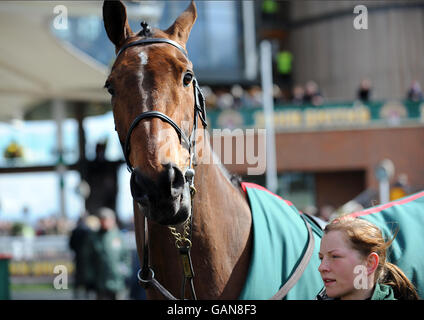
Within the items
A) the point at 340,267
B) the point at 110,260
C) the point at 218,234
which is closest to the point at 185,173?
the point at 218,234

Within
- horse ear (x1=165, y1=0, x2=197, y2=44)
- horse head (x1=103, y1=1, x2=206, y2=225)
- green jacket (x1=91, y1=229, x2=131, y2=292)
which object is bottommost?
green jacket (x1=91, y1=229, x2=131, y2=292)

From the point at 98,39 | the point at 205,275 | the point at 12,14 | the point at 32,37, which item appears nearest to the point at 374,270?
the point at 205,275

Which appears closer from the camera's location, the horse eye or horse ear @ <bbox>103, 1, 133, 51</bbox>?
the horse eye

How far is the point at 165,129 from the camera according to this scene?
7.84 ft

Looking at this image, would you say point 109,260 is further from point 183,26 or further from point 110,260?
point 183,26

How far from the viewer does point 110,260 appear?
9.38m

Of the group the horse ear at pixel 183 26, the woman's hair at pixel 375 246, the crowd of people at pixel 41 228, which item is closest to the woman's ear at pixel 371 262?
the woman's hair at pixel 375 246

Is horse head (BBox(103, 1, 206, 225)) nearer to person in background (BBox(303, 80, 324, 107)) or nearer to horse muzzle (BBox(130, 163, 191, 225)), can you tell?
horse muzzle (BBox(130, 163, 191, 225))

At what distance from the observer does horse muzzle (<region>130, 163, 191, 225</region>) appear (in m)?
2.22

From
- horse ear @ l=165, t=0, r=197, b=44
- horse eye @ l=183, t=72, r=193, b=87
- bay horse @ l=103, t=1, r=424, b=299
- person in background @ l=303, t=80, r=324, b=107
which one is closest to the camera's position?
bay horse @ l=103, t=1, r=424, b=299

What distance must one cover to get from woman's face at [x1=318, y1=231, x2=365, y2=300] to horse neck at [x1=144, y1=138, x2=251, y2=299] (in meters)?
0.64

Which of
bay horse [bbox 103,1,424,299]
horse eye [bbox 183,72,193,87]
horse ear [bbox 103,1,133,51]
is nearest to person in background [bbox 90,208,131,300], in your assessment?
bay horse [bbox 103,1,424,299]

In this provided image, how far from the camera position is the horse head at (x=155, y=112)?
225 cm

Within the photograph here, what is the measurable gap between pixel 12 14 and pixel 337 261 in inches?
424
